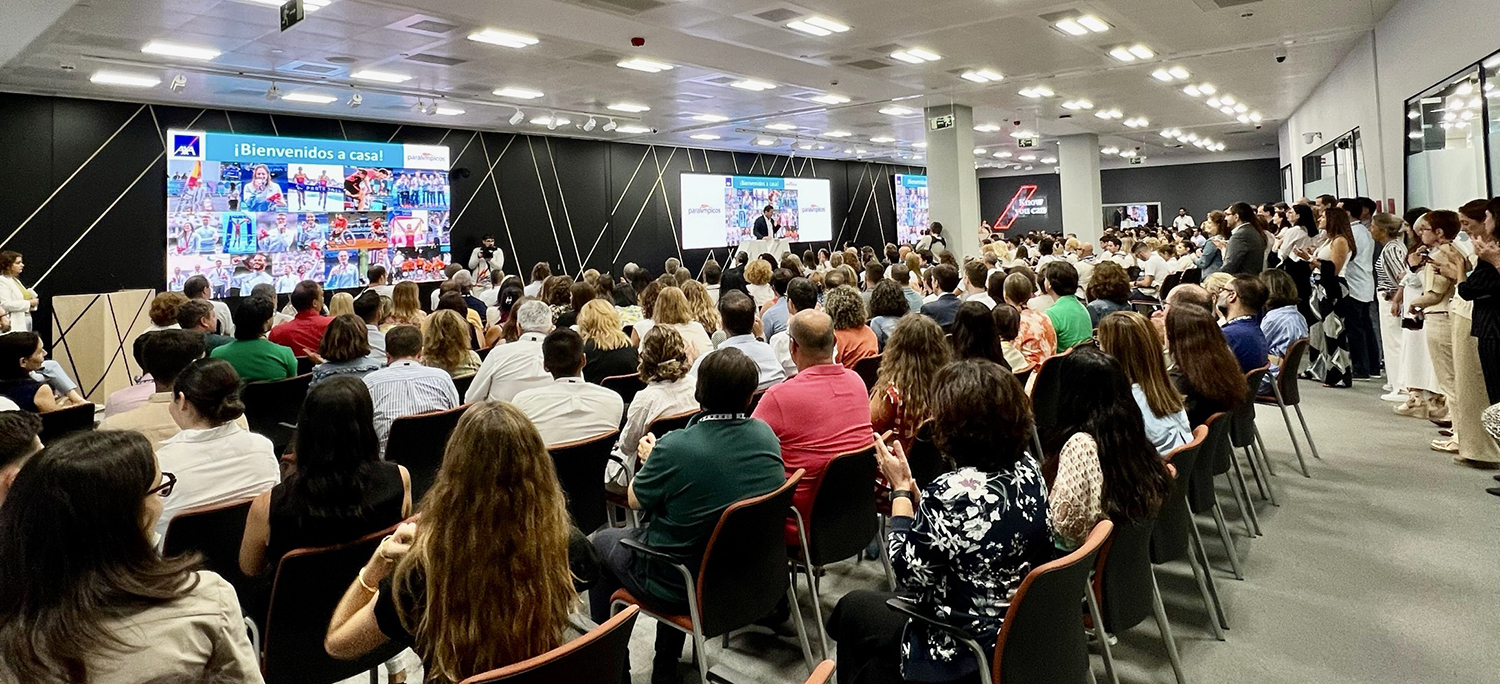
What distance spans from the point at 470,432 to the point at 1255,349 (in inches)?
166

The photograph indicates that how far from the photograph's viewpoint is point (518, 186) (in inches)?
568

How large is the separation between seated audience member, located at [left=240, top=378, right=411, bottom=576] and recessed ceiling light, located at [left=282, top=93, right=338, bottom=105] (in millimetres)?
9576

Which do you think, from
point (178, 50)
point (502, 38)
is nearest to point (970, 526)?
point (502, 38)

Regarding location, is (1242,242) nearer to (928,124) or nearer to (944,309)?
(944,309)

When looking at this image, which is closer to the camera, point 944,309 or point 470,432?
point 470,432

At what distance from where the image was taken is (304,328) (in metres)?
5.89

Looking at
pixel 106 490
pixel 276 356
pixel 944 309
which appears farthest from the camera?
pixel 944 309

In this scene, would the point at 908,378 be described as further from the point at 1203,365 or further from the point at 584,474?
the point at 584,474

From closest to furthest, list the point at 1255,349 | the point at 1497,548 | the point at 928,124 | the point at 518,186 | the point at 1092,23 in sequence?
the point at 1497,548
the point at 1255,349
the point at 1092,23
the point at 928,124
the point at 518,186

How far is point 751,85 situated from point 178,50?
6.23 metres

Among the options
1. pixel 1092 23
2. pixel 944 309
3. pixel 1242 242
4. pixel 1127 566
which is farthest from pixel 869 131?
pixel 1127 566

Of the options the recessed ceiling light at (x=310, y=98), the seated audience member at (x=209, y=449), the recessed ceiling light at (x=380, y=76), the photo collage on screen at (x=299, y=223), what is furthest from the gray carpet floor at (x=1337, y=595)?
the photo collage on screen at (x=299, y=223)

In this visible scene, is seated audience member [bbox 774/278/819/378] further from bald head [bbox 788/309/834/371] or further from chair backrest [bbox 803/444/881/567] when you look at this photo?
chair backrest [bbox 803/444/881/567]

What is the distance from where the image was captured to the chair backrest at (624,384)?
179 inches
